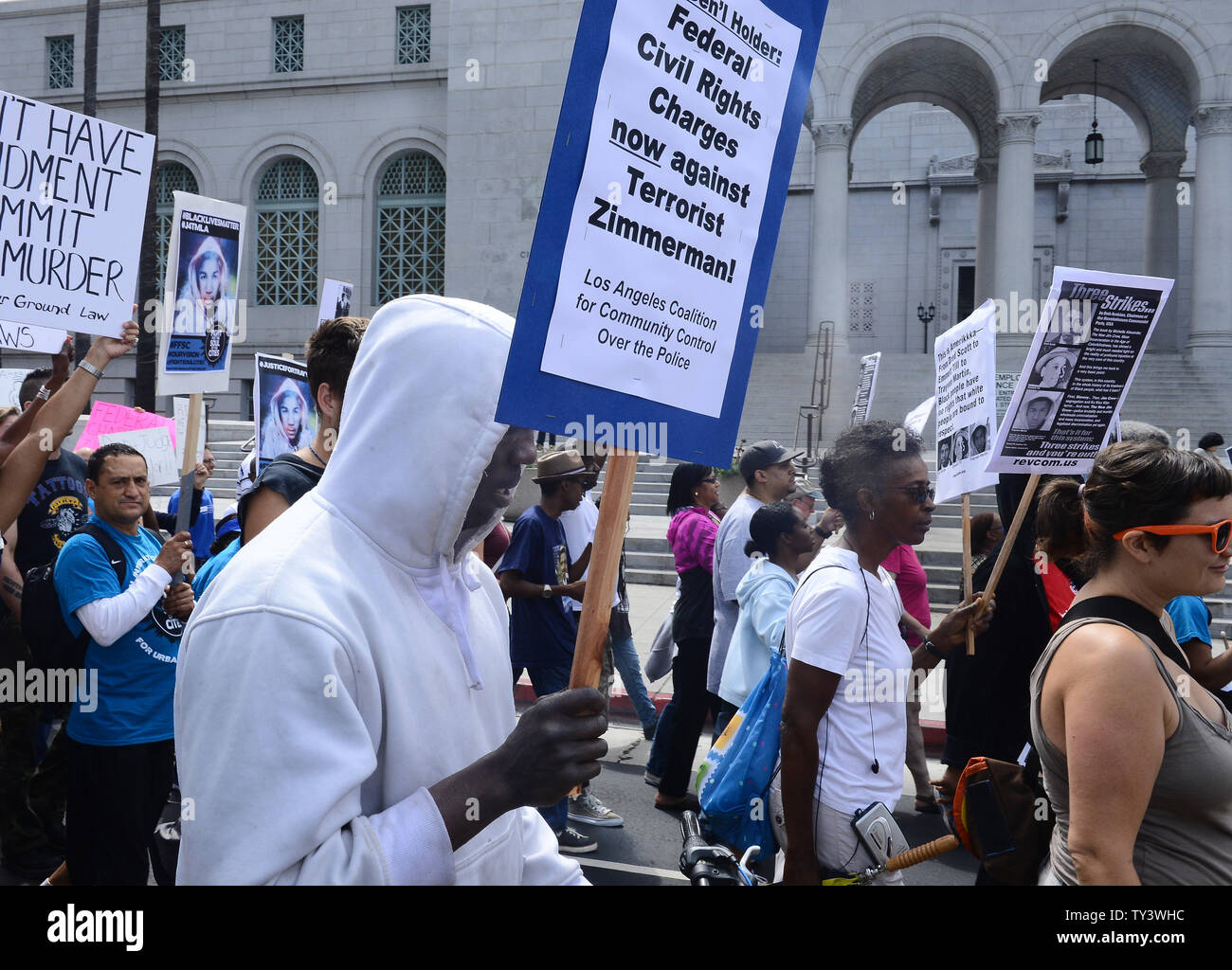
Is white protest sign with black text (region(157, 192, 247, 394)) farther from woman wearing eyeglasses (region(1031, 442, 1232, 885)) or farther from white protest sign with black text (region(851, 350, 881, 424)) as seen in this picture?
white protest sign with black text (region(851, 350, 881, 424))

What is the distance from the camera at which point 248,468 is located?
496 centimetres

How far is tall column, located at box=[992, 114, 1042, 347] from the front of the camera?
2172 centimetres

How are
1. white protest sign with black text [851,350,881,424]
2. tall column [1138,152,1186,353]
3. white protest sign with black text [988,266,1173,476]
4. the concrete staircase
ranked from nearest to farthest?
white protest sign with black text [988,266,1173,476], white protest sign with black text [851,350,881,424], the concrete staircase, tall column [1138,152,1186,353]

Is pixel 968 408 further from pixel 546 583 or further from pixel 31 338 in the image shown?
pixel 31 338

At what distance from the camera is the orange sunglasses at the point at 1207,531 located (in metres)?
2.19

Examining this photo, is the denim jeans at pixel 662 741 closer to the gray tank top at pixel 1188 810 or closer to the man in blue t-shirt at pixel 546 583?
the man in blue t-shirt at pixel 546 583

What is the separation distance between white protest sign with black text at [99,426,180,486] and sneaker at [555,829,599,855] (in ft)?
10.8

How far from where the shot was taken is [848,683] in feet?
9.29

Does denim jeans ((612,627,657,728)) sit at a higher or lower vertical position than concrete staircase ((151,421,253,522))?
lower

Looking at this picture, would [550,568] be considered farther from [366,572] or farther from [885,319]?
[885,319]

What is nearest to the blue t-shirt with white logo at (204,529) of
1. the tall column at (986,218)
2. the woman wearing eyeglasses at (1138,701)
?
the woman wearing eyeglasses at (1138,701)

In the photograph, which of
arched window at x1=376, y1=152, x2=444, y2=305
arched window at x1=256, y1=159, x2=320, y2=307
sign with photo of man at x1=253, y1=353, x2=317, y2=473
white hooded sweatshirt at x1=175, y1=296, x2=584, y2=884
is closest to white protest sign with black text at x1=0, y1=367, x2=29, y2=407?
sign with photo of man at x1=253, y1=353, x2=317, y2=473

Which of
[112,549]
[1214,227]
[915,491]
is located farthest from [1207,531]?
[1214,227]

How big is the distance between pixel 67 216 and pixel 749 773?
11.6 ft
